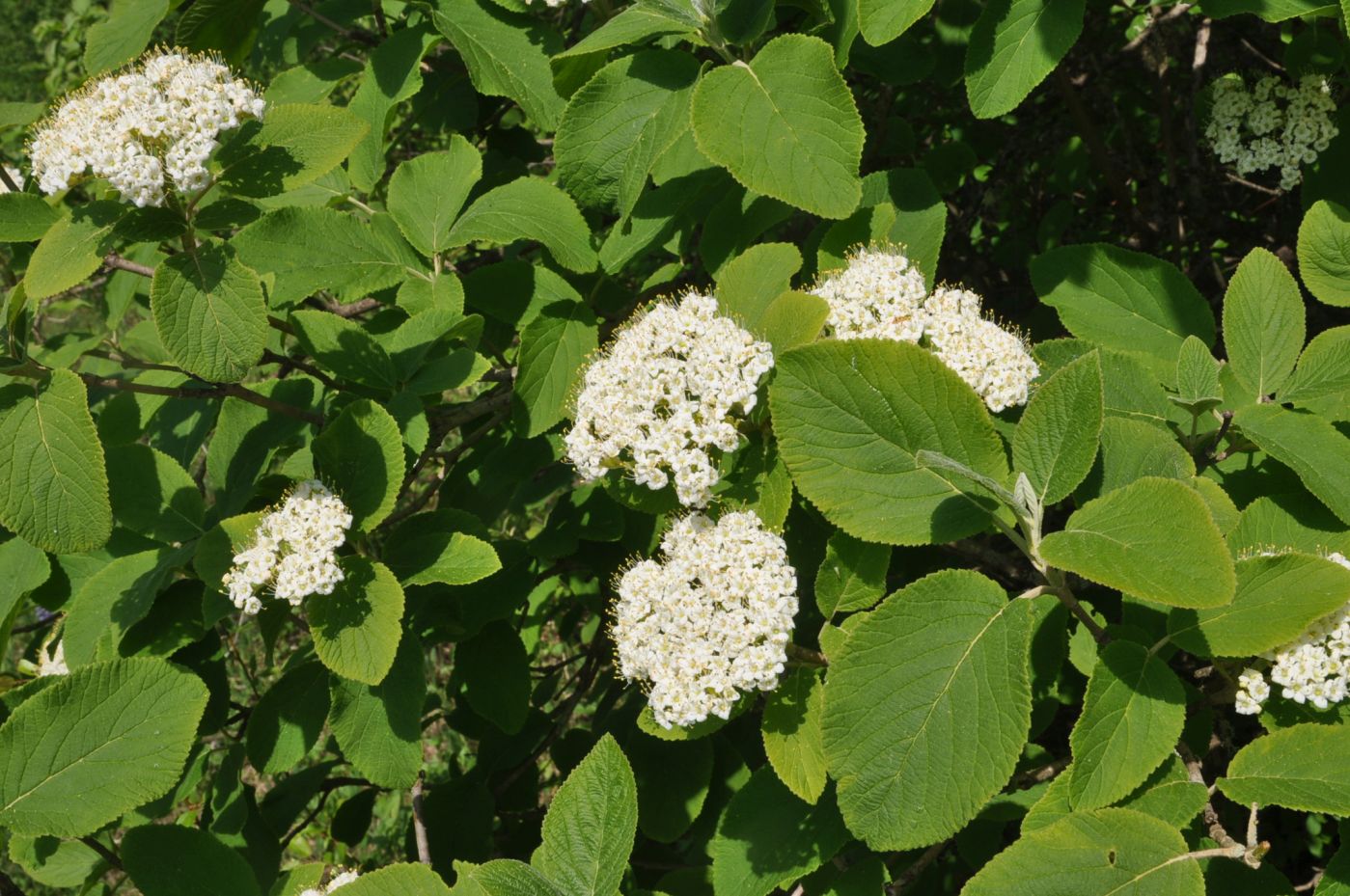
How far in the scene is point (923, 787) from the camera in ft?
6.31

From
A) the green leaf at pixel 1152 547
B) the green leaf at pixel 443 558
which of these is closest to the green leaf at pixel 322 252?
the green leaf at pixel 443 558

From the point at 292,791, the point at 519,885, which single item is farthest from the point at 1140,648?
the point at 292,791

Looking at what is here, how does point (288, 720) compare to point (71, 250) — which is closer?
point (71, 250)

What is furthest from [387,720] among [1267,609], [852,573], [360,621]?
[1267,609]

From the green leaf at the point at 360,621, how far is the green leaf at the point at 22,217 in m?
1.09

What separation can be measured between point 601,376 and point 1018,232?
8.97 feet

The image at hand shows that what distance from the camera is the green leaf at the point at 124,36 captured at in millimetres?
3291

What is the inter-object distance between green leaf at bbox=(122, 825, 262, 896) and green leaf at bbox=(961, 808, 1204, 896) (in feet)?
A: 5.43

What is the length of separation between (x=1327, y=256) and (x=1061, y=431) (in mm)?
1047

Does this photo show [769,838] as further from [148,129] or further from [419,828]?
[148,129]

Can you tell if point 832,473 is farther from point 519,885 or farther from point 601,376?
point 519,885

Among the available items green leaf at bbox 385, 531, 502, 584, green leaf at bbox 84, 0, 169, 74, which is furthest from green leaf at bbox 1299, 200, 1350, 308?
green leaf at bbox 84, 0, 169, 74

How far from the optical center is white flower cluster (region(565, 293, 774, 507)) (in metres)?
2.19

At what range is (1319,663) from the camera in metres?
1.96
